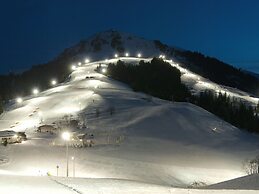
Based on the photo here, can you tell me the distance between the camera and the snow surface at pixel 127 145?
5116cm

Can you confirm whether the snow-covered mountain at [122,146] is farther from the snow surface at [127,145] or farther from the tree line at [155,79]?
the tree line at [155,79]

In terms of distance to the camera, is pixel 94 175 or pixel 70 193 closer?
pixel 70 193

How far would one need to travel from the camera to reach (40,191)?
27234mm

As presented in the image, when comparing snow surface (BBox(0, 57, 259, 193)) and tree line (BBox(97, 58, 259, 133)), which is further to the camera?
tree line (BBox(97, 58, 259, 133))

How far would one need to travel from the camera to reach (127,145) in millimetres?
72438

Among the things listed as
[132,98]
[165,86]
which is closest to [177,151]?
[132,98]

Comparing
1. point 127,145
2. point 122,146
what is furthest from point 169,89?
point 122,146

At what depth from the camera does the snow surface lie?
2014 inches

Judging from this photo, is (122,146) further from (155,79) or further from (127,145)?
(155,79)

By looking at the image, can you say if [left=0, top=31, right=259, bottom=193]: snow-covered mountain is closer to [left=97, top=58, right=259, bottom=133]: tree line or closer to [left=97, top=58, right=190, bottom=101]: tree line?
[left=97, top=58, right=190, bottom=101]: tree line

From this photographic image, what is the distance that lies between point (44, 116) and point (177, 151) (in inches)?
1343

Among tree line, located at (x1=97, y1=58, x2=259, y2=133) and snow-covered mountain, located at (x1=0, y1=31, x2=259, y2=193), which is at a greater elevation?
tree line, located at (x1=97, y1=58, x2=259, y2=133)

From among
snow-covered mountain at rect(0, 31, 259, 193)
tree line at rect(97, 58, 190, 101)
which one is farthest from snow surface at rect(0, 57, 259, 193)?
tree line at rect(97, 58, 190, 101)

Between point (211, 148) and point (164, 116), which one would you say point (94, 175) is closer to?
point (211, 148)
